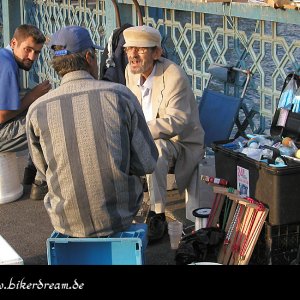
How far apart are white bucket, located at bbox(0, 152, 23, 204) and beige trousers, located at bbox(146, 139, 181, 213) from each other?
1443 mm

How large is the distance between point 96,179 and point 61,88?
0.49 m

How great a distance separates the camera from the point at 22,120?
5.97 meters

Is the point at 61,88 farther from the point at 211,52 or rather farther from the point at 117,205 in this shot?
the point at 211,52

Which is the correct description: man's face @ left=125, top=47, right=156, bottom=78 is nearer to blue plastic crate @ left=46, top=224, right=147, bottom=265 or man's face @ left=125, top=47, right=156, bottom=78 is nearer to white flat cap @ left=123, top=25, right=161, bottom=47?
white flat cap @ left=123, top=25, right=161, bottom=47

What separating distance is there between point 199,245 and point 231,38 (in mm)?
2125

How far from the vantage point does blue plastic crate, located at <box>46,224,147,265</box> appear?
3.70 metres

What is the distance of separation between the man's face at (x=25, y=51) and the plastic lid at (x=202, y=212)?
1.98 m

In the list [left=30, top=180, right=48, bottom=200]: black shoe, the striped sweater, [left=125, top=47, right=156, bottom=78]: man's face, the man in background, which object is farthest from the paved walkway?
the striped sweater

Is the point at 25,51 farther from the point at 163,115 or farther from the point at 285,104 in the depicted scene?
the point at 285,104

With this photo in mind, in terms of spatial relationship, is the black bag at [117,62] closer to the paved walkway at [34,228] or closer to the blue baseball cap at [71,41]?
the paved walkway at [34,228]

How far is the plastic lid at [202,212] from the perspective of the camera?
4.90 metres

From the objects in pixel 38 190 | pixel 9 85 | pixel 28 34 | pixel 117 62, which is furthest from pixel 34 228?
pixel 117 62

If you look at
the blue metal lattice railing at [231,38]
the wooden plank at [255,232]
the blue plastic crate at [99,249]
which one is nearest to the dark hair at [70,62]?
the blue plastic crate at [99,249]
